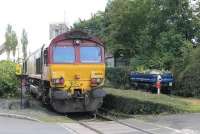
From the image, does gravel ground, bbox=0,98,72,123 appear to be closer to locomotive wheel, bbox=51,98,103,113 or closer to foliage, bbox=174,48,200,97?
locomotive wheel, bbox=51,98,103,113

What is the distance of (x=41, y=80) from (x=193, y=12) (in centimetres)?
1865

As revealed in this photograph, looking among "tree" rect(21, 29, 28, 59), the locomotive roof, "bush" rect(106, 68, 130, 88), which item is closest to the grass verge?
the locomotive roof

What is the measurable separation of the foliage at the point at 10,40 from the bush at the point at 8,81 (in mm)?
45134

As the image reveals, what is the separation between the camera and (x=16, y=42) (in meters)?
82.4

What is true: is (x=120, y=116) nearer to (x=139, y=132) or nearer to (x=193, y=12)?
(x=139, y=132)

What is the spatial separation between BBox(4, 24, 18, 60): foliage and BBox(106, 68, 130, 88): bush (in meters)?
32.8

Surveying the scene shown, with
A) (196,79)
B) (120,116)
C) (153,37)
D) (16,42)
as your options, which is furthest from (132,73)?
(16,42)

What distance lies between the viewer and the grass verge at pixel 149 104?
21422 mm

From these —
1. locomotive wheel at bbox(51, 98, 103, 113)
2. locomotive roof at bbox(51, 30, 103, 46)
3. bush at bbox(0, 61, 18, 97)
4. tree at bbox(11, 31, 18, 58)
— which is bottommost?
locomotive wheel at bbox(51, 98, 103, 113)

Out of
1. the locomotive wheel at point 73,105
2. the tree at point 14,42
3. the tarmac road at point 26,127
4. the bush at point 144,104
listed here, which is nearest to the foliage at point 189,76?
the bush at point 144,104

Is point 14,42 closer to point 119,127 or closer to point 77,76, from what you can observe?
point 77,76

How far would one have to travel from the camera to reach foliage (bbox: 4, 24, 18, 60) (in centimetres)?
7825

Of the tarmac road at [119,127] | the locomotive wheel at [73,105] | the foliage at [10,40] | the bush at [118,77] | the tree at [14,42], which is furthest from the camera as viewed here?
the tree at [14,42]

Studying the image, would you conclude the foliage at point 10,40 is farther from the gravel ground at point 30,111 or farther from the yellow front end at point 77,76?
the yellow front end at point 77,76
